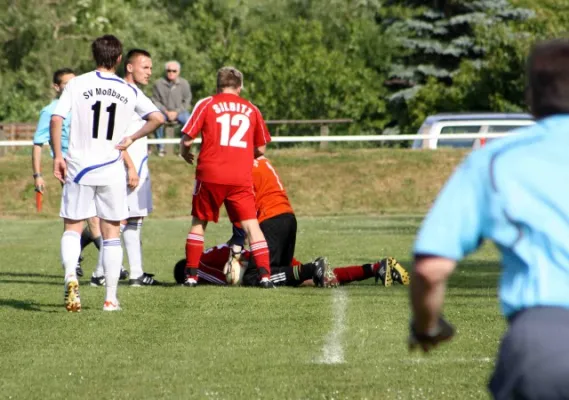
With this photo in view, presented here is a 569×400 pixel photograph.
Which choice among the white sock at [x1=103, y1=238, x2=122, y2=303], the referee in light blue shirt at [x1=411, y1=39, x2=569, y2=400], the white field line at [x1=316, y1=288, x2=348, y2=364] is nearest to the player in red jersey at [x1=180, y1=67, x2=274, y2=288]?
the white field line at [x1=316, y1=288, x2=348, y2=364]

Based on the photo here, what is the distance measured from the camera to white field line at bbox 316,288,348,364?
8.30 m

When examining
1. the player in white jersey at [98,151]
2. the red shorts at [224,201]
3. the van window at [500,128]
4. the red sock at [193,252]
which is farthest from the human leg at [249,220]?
the van window at [500,128]

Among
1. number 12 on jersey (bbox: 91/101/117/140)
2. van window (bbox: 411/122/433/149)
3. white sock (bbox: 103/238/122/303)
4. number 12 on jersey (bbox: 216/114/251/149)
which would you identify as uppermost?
number 12 on jersey (bbox: 91/101/117/140)

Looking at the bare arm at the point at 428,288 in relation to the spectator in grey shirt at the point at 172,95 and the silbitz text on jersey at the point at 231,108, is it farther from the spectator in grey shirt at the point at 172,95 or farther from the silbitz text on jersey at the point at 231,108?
the spectator in grey shirt at the point at 172,95

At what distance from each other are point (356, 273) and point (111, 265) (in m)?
3.06

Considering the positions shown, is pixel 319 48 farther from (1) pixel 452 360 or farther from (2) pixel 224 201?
(1) pixel 452 360

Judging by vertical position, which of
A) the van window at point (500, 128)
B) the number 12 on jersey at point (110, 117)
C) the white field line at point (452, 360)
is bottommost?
the van window at point (500, 128)

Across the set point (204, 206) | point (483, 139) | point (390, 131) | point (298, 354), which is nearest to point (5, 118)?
point (390, 131)

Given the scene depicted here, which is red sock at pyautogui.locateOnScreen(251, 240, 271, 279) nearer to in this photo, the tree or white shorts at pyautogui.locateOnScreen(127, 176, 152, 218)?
white shorts at pyautogui.locateOnScreen(127, 176, 152, 218)

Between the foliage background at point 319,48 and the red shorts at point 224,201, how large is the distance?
35.0 m

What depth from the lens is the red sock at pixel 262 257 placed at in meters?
12.9

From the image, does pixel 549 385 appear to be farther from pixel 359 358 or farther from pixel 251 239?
pixel 251 239

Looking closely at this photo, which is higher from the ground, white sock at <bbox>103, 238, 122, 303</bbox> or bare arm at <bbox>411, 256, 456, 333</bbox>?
bare arm at <bbox>411, 256, 456, 333</bbox>

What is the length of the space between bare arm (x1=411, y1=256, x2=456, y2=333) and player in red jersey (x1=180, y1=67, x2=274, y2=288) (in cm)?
905
